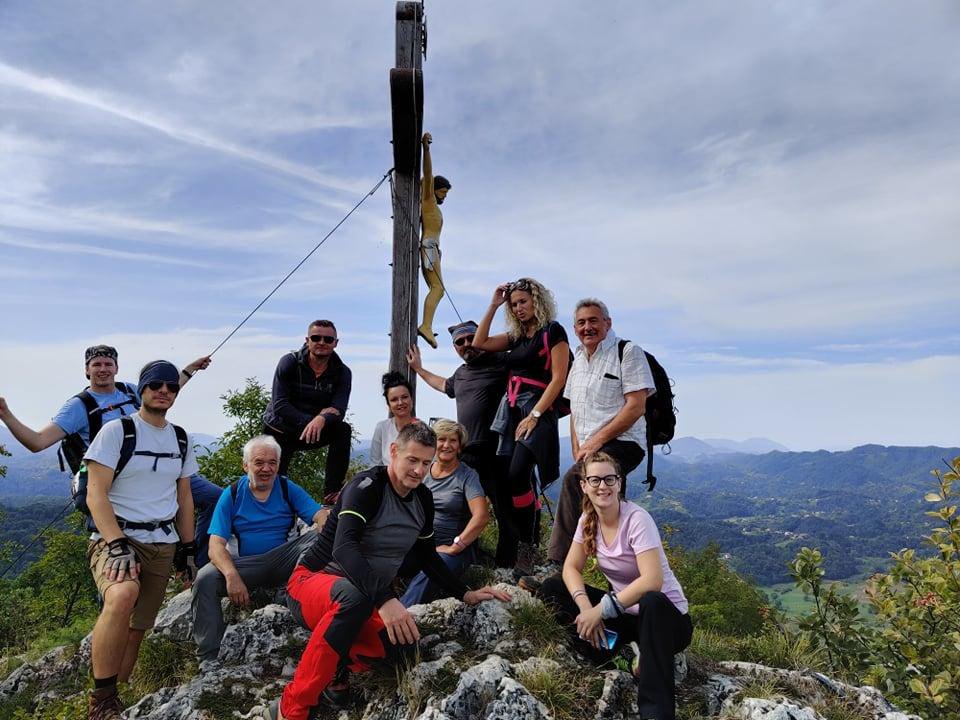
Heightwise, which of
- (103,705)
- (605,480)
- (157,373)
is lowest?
(103,705)

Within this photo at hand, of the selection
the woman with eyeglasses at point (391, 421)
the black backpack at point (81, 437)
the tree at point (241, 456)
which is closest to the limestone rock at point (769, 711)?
the woman with eyeglasses at point (391, 421)

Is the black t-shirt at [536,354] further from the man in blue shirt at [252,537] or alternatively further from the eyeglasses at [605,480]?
the man in blue shirt at [252,537]

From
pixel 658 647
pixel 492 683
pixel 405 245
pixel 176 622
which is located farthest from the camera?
pixel 405 245

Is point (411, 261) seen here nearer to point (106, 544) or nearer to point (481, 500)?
point (481, 500)

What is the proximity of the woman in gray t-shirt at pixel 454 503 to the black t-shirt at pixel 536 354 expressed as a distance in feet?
3.36

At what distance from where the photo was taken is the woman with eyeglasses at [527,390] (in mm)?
6484

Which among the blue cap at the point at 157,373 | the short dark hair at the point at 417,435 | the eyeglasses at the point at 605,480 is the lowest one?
the eyeglasses at the point at 605,480

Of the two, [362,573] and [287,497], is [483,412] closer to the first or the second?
[287,497]

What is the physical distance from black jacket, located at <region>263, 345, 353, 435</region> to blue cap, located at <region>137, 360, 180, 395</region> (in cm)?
197

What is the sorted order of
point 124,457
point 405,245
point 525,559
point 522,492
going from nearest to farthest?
point 124,457 < point 522,492 < point 525,559 < point 405,245

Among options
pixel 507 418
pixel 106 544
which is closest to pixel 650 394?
pixel 507 418

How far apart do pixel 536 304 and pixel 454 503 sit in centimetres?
250

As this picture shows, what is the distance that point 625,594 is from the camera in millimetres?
4570

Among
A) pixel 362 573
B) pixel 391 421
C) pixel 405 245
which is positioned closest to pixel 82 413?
pixel 391 421
